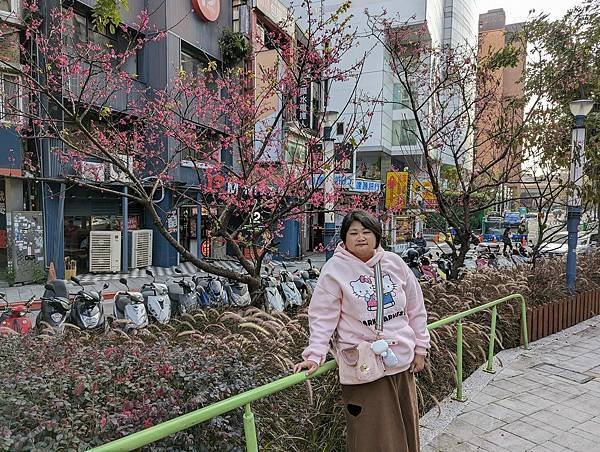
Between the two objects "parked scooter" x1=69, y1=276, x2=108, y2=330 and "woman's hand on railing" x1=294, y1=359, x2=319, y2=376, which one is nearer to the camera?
"woman's hand on railing" x1=294, y1=359, x2=319, y2=376

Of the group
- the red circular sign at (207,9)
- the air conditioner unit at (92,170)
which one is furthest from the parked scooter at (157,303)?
the red circular sign at (207,9)

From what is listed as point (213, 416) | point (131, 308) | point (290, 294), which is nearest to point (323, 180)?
point (290, 294)

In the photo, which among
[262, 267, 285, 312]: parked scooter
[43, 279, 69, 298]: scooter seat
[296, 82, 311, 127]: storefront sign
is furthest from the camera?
[262, 267, 285, 312]: parked scooter

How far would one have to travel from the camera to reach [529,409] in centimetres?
397

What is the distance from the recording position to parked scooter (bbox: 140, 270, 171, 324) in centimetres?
609

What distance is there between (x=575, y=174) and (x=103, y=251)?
1263 centimetres

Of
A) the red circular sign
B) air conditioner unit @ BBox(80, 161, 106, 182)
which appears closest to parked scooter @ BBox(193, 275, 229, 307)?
air conditioner unit @ BBox(80, 161, 106, 182)

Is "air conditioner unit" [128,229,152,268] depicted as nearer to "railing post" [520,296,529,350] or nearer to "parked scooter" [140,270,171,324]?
"parked scooter" [140,270,171,324]

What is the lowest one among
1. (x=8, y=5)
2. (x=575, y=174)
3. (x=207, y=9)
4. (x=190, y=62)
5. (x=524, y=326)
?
(x=524, y=326)

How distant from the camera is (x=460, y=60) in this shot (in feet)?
25.7

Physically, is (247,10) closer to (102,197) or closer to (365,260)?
(102,197)

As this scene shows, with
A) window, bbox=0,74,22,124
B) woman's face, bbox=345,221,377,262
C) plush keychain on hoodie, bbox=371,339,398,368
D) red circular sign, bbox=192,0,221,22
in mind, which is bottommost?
plush keychain on hoodie, bbox=371,339,398,368

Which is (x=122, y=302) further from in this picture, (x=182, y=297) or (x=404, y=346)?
(x=404, y=346)

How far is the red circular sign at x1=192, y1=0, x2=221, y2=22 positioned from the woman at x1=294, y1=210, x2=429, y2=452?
51.7ft
